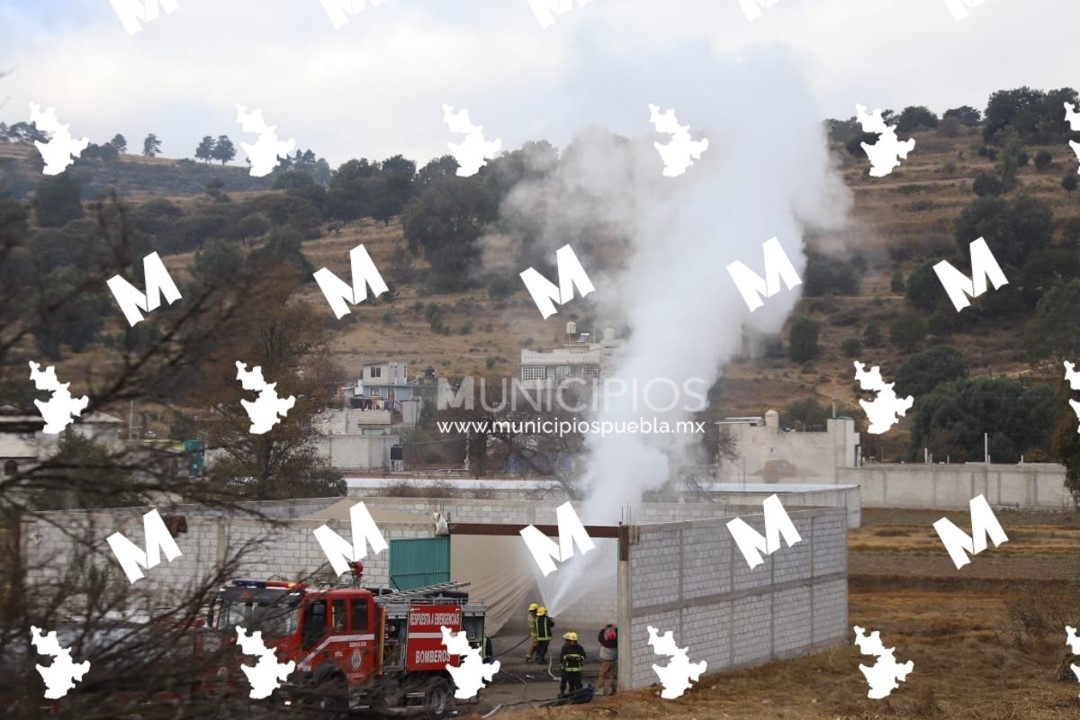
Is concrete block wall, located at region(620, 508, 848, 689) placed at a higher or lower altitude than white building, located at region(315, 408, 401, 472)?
lower

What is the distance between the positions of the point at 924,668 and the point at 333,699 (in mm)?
20417

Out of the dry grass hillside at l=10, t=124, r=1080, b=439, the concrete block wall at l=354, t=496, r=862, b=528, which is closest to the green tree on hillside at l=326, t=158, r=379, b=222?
the dry grass hillside at l=10, t=124, r=1080, b=439

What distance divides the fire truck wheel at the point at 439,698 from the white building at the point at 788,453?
144 feet

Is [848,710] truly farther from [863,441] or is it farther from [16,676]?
[863,441]

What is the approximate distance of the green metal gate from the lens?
25.4m

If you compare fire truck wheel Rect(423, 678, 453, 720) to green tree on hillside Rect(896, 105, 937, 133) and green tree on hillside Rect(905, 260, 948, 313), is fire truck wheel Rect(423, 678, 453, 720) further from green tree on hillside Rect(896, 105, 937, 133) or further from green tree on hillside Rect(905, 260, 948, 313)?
green tree on hillside Rect(896, 105, 937, 133)

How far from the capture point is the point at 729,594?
82.1 feet

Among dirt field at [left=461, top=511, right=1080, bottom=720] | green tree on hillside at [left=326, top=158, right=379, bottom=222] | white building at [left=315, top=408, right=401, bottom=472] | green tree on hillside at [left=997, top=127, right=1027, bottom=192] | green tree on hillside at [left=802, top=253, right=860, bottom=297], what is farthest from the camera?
green tree on hillside at [left=326, top=158, right=379, bottom=222]

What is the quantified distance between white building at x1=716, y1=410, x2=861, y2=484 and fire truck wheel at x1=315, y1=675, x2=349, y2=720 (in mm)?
56330

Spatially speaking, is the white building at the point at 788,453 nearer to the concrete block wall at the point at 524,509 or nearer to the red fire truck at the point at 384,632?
the concrete block wall at the point at 524,509

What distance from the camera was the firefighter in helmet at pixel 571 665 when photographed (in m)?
21.8

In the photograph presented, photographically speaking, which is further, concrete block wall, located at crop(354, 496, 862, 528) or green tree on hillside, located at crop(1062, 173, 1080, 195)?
green tree on hillside, located at crop(1062, 173, 1080, 195)

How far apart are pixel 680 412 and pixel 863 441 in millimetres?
43187

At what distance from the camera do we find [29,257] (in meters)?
6.84
